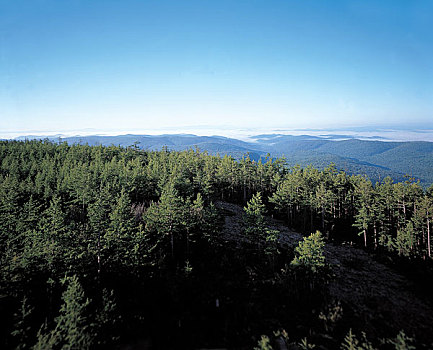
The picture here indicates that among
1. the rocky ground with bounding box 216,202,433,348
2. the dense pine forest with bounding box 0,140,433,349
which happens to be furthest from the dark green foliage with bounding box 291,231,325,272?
the rocky ground with bounding box 216,202,433,348

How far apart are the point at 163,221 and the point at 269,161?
48461mm

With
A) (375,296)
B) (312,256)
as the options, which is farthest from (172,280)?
(375,296)

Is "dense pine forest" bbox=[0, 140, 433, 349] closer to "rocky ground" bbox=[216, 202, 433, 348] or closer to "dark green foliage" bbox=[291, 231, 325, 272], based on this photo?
"dark green foliage" bbox=[291, 231, 325, 272]

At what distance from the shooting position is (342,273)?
34188 mm

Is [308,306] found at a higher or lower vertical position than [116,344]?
lower

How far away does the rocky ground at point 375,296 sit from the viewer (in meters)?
22.8

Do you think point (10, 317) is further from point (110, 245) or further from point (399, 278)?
point (399, 278)

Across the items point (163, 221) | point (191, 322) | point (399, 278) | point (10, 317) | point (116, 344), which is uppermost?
point (163, 221)

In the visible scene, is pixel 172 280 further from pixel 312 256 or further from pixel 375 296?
pixel 375 296

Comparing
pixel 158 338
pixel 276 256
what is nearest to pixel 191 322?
pixel 158 338

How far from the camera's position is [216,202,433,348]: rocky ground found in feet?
74.7

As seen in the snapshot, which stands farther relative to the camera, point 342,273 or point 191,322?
point 342,273

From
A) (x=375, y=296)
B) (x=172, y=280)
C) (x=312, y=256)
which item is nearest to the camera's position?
(x=172, y=280)

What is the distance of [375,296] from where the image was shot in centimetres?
2828
